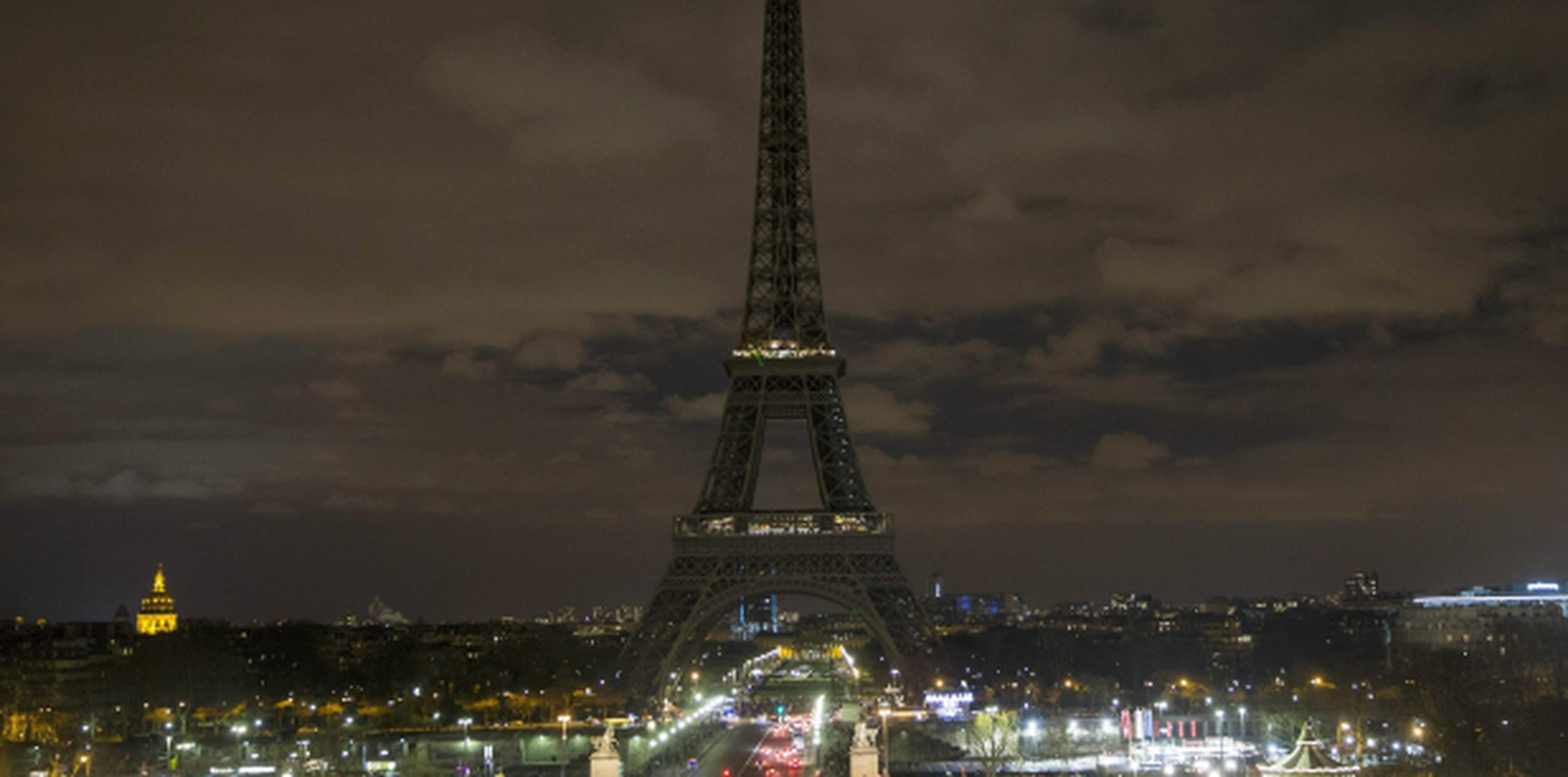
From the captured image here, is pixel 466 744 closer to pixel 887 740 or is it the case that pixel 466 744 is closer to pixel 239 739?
pixel 239 739

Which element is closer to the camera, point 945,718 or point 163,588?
point 945,718

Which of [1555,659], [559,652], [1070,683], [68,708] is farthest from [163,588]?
[1555,659]

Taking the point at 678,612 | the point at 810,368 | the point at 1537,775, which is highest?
A: the point at 810,368

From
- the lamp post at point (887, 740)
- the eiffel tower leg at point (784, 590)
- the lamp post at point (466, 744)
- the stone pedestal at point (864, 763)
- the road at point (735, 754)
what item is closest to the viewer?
the stone pedestal at point (864, 763)

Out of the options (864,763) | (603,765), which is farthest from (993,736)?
(603,765)

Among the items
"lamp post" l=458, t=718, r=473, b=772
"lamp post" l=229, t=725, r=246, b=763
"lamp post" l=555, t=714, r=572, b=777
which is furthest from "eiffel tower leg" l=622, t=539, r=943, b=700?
"lamp post" l=229, t=725, r=246, b=763

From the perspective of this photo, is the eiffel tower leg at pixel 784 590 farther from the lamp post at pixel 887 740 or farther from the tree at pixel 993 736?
the tree at pixel 993 736

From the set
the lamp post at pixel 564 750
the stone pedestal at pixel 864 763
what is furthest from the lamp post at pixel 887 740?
the stone pedestal at pixel 864 763

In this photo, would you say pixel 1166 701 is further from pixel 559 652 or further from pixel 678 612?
pixel 559 652
